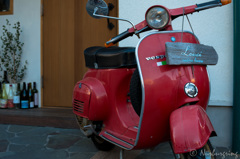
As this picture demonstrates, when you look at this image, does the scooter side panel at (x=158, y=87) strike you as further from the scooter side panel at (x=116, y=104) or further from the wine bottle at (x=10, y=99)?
the wine bottle at (x=10, y=99)

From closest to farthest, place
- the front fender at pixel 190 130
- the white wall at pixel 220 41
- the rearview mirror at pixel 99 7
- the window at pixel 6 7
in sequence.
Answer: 1. the front fender at pixel 190 130
2. the rearview mirror at pixel 99 7
3. the white wall at pixel 220 41
4. the window at pixel 6 7

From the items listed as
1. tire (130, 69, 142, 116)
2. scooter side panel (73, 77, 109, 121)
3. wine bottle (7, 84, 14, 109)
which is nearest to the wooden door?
wine bottle (7, 84, 14, 109)

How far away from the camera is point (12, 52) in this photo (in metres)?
3.91

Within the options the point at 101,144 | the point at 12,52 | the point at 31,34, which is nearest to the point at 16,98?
the point at 12,52

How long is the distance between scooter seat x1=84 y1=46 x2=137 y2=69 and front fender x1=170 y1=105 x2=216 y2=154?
71 centimetres

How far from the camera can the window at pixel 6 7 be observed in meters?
4.01

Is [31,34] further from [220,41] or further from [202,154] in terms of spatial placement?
[202,154]

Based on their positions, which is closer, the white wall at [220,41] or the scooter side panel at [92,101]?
the scooter side panel at [92,101]

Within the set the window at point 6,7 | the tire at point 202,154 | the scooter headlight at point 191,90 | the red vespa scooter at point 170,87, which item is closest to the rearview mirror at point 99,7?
the red vespa scooter at point 170,87

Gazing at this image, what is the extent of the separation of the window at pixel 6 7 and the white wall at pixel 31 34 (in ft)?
0.44

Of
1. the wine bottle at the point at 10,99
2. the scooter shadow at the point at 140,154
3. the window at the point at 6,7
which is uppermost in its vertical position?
the window at the point at 6,7

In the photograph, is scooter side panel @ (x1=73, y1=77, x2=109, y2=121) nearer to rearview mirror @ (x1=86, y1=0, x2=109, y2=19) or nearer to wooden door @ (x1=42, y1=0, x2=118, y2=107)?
rearview mirror @ (x1=86, y1=0, x2=109, y2=19)

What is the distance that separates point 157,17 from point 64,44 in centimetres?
257

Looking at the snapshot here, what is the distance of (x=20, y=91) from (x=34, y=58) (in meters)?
0.62
